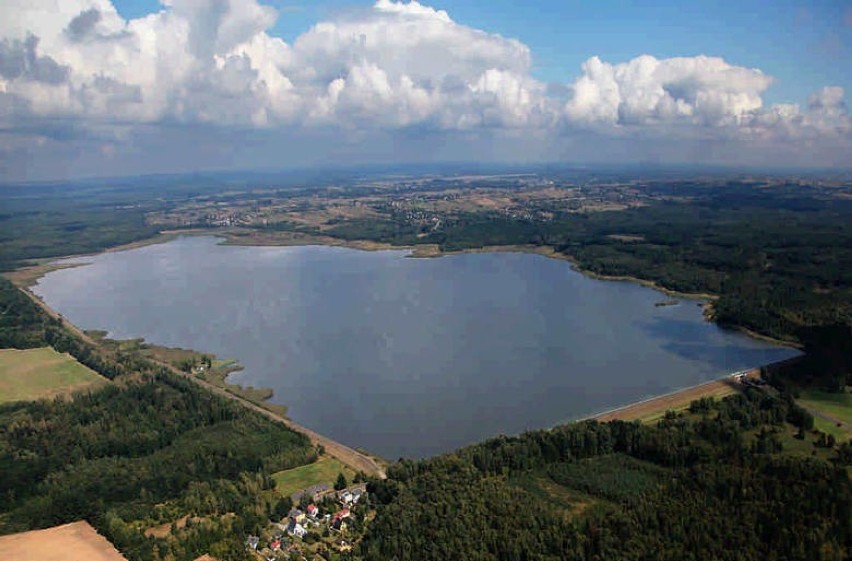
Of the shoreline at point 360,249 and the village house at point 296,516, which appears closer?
the village house at point 296,516

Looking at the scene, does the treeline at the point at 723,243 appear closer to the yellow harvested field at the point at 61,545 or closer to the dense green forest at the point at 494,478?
the dense green forest at the point at 494,478

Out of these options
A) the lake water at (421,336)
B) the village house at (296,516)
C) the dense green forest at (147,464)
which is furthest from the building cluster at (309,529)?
the lake water at (421,336)

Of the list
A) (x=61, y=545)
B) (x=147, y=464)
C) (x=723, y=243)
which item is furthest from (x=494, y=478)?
(x=723, y=243)

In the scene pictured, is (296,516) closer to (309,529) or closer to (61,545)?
(309,529)

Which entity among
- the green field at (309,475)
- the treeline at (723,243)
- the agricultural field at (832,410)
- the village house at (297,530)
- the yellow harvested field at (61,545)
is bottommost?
the yellow harvested field at (61,545)

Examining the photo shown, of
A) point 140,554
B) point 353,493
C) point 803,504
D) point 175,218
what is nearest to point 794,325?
point 803,504

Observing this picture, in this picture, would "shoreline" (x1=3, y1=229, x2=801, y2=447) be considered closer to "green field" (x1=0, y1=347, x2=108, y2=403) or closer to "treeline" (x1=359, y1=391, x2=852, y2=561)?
Answer: "treeline" (x1=359, y1=391, x2=852, y2=561)
